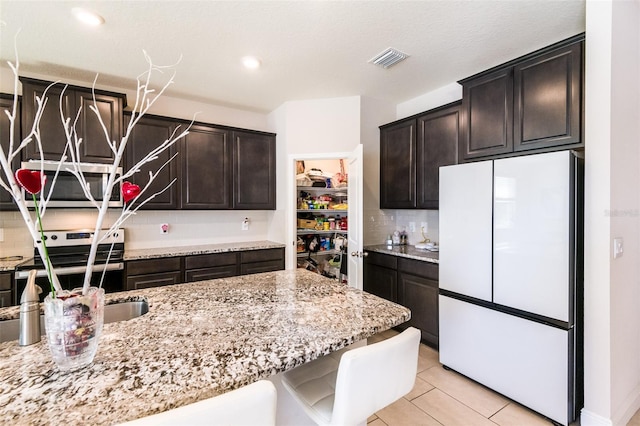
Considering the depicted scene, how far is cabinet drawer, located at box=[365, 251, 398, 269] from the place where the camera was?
312 cm

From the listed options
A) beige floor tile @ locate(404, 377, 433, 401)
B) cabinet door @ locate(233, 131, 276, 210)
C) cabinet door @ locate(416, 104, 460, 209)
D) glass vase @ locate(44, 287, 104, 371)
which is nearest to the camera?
glass vase @ locate(44, 287, 104, 371)

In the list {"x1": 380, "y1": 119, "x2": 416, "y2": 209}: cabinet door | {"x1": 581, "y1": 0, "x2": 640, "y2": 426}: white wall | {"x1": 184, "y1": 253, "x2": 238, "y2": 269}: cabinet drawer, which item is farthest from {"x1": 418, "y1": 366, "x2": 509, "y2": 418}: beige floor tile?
{"x1": 184, "y1": 253, "x2": 238, "y2": 269}: cabinet drawer

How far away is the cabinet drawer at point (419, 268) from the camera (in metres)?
2.70

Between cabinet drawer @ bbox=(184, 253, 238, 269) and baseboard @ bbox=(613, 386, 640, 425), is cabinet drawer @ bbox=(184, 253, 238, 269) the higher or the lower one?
the higher one

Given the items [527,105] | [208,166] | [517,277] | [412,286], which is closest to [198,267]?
[208,166]

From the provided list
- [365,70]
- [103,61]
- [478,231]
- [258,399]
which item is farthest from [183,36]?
[478,231]

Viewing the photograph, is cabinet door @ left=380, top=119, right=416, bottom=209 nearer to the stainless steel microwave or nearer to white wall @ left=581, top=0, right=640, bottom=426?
white wall @ left=581, top=0, right=640, bottom=426

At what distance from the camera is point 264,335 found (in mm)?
1126

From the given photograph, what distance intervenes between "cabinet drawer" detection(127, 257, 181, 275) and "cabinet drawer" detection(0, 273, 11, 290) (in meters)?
0.80

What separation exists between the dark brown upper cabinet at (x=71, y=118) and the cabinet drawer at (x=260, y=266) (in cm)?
172

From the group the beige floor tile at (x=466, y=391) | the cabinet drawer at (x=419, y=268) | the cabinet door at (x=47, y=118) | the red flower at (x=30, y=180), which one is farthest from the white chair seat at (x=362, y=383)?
the cabinet door at (x=47, y=118)

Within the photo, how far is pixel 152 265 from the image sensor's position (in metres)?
2.91

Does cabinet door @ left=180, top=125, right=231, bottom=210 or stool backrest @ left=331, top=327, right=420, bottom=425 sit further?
cabinet door @ left=180, top=125, right=231, bottom=210

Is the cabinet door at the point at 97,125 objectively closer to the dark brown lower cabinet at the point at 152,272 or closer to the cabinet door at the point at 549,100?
the dark brown lower cabinet at the point at 152,272
